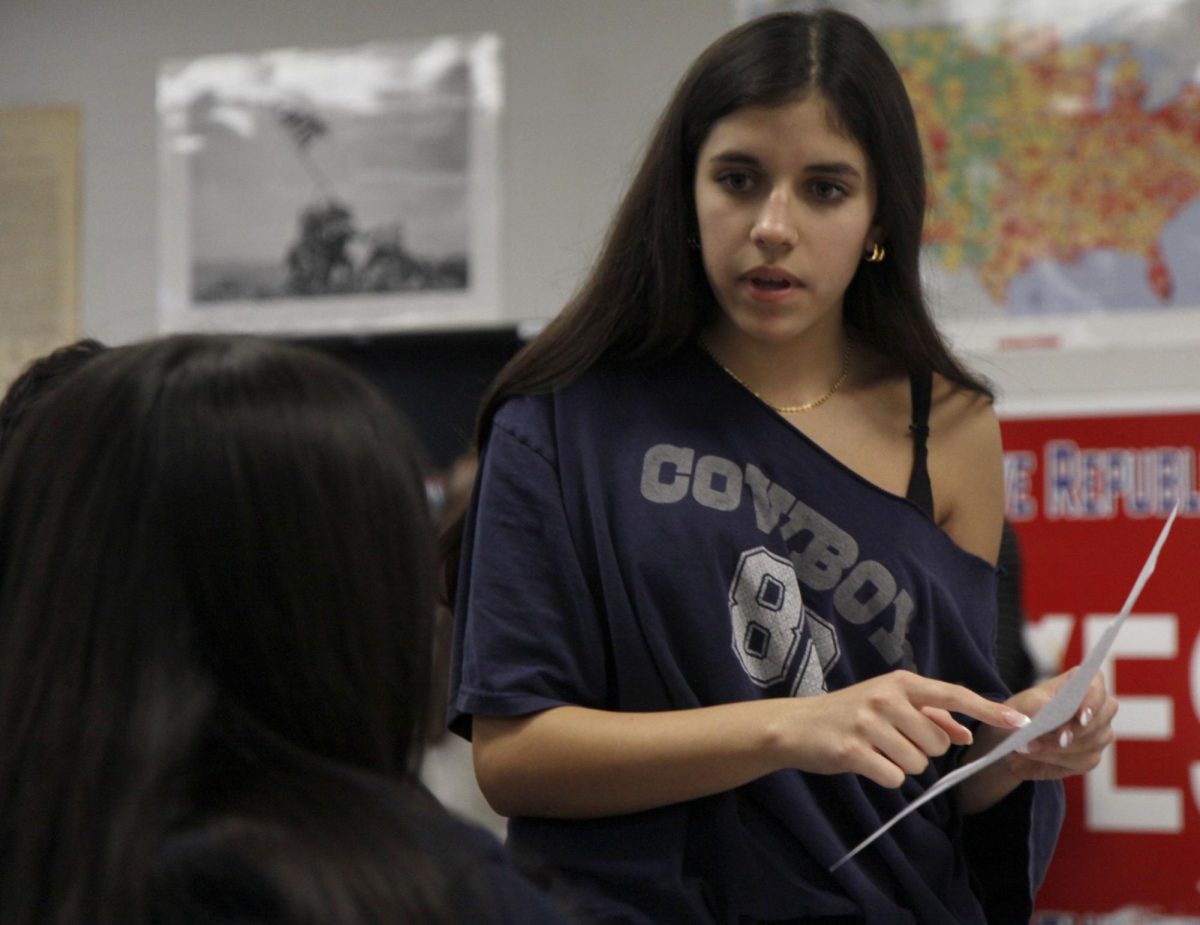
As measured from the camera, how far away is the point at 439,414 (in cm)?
313

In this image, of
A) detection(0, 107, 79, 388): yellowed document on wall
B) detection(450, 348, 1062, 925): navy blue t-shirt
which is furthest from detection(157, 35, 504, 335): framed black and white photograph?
detection(450, 348, 1062, 925): navy blue t-shirt

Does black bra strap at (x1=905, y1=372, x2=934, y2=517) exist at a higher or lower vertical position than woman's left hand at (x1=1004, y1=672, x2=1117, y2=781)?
higher

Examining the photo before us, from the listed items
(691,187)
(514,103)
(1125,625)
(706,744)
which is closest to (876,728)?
(706,744)

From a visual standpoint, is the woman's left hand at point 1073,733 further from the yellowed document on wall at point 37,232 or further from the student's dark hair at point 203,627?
the yellowed document on wall at point 37,232

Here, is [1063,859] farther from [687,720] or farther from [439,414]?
[687,720]

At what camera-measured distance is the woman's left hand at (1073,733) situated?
1155 mm

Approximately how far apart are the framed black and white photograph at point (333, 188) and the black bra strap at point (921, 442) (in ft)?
6.03

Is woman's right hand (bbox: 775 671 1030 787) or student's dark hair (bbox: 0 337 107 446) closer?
woman's right hand (bbox: 775 671 1030 787)

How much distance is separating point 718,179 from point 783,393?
19 centimetres

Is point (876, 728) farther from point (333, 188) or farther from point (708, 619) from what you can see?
point (333, 188)

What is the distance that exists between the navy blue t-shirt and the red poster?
1.52 meters

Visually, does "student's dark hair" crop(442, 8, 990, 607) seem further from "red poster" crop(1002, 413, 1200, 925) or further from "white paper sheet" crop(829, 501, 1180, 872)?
"red poster" crop(1002, 413, 1200, 925)

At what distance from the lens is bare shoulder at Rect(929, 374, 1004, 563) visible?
1.29 m

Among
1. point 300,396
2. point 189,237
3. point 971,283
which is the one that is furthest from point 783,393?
point 189,237
